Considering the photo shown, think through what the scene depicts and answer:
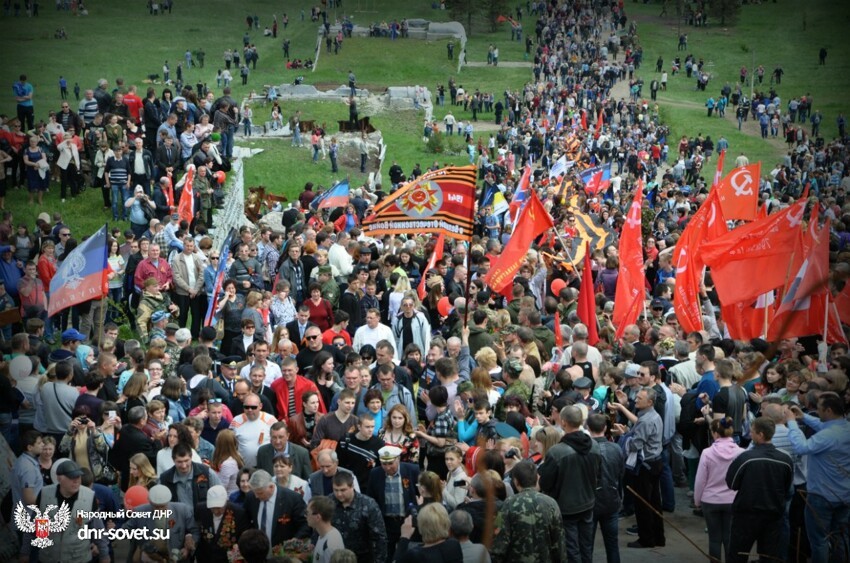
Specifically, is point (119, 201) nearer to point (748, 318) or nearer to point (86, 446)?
point (86, 446)

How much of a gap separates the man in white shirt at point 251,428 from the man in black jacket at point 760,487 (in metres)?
4.58

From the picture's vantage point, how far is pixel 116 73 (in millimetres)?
70438

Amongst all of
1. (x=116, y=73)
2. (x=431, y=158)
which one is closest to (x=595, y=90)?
(x=431, y=158)

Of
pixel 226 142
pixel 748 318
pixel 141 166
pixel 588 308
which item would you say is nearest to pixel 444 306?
pixel 588 308

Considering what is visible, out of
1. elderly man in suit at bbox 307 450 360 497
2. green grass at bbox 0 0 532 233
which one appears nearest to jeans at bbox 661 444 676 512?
elderly man in suit at bbox 307 450 360 497

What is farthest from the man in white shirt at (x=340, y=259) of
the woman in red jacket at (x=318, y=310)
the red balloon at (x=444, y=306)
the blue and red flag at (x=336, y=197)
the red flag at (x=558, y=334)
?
the blue and red flag at (x=336, y=197)

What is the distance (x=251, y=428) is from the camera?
11.7 metres

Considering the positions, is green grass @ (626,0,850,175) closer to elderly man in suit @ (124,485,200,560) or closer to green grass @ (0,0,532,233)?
green grass @ (0,0,532,233)

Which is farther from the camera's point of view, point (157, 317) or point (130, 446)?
point (157, 317)

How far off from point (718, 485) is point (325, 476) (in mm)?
3789

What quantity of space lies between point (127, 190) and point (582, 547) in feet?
53.6

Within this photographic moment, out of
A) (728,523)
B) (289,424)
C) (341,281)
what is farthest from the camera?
(341,281)

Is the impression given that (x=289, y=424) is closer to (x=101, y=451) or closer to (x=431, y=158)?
(x=101, y=451)

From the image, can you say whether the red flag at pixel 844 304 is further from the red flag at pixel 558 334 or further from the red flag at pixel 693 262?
the red flag at pixel 558 334
